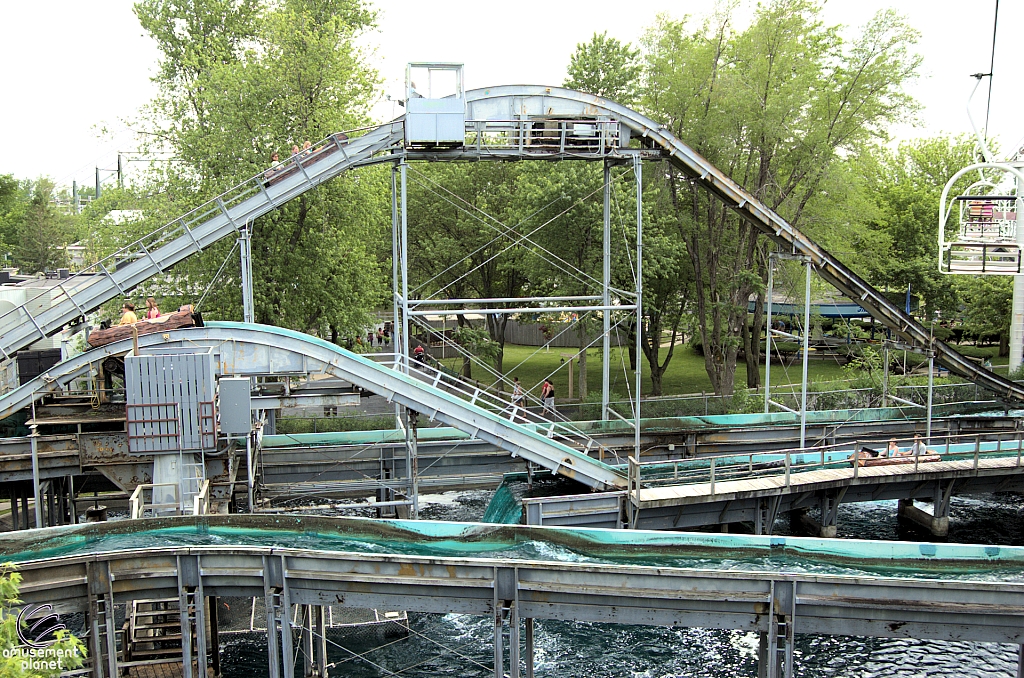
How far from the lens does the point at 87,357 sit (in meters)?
20.8

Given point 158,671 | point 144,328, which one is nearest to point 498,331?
point 144,328

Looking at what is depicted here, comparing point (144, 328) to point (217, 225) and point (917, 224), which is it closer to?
point (217, 225)

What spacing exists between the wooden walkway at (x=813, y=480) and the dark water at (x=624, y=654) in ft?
11.8

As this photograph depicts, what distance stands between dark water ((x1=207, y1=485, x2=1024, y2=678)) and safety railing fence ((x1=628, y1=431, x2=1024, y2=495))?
4.12 m

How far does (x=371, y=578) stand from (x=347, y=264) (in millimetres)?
21865

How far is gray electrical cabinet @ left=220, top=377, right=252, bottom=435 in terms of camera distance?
66.9 feet

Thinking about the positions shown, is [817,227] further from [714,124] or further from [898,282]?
[898,282]

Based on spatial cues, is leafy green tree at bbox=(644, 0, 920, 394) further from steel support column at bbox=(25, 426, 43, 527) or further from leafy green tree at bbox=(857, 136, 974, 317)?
steel support column at bbox=(25, 426, 43, 527)

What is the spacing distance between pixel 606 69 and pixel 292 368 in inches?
882

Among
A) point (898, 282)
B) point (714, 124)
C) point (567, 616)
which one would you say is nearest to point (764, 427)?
point (714, 124)

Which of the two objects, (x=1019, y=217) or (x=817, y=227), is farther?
(x=1019, y=217)

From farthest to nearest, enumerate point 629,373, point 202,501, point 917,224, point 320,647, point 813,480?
point 917,224, point 629,373, point 813,480, point 202,501, point 320,647

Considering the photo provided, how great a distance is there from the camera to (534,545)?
15.9m

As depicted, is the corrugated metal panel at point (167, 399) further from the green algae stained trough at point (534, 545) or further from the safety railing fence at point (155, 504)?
the green algae stained trough at point (534, 545)
